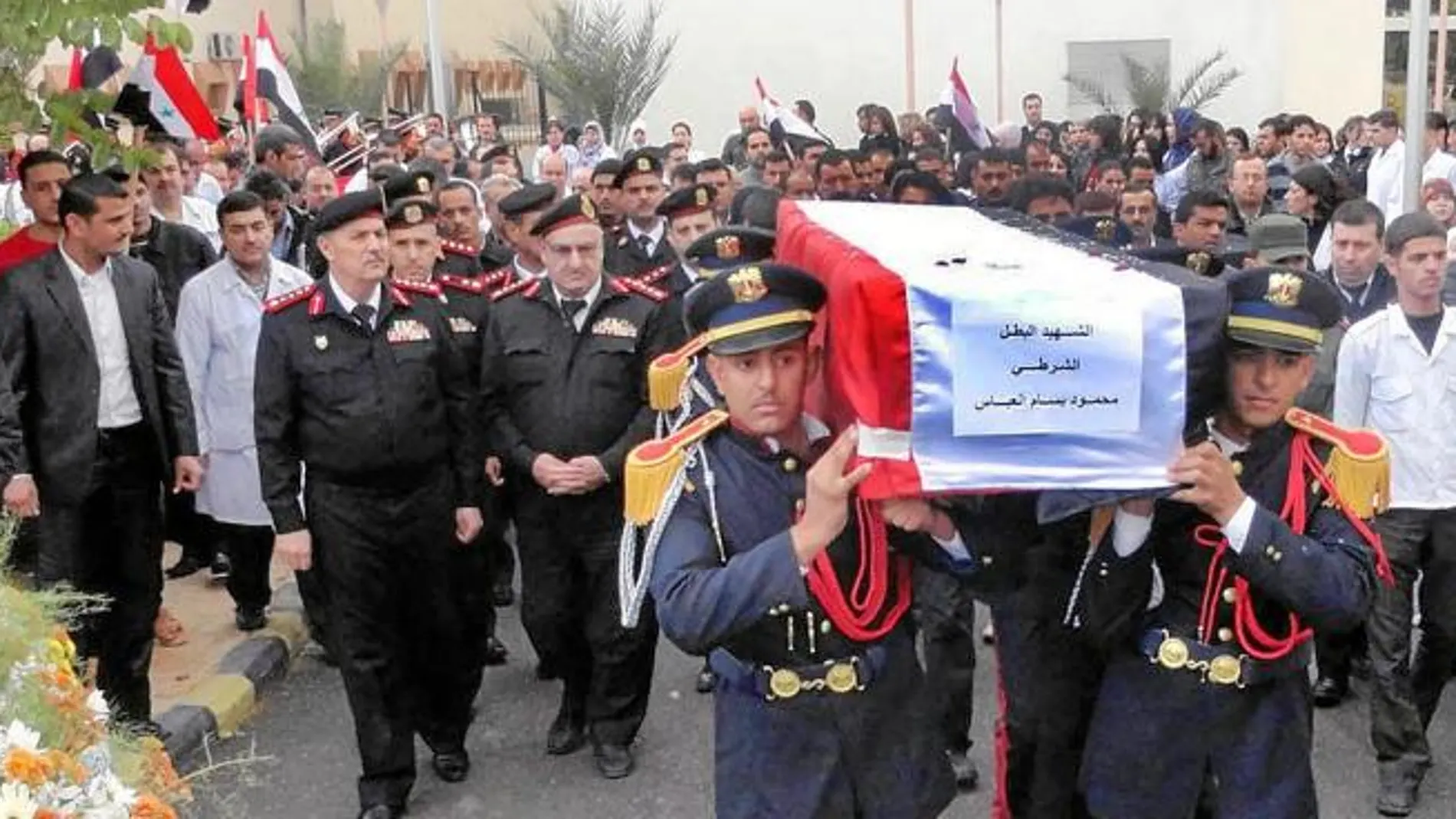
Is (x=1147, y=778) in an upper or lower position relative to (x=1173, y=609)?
lower

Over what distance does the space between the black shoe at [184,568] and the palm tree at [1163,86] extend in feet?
57.6

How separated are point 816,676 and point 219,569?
5.68 metres

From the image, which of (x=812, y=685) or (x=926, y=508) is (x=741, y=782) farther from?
(x=926, y=508)

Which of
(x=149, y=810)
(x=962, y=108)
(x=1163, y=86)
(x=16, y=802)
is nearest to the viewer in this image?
(x=16, y=802)

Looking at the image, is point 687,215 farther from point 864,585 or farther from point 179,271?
point 864,585

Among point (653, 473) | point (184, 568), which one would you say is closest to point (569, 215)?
point (653, 473)

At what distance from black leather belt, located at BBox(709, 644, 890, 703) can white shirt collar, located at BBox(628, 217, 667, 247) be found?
5.19 m

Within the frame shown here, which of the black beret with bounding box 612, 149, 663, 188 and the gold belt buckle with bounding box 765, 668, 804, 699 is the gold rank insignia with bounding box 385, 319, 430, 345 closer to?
the gold belt buckle with bounding box 765, 668, 804, 699

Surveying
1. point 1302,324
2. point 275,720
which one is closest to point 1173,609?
point 1302,324

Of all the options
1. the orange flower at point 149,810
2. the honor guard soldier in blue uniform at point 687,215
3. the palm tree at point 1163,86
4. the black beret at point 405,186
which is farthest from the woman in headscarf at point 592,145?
the orange flower at point 149,810

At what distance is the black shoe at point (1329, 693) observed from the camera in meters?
6.12

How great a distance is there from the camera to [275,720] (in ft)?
21.1

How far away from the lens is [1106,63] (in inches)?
1119

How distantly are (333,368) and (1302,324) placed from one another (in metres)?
3.19
